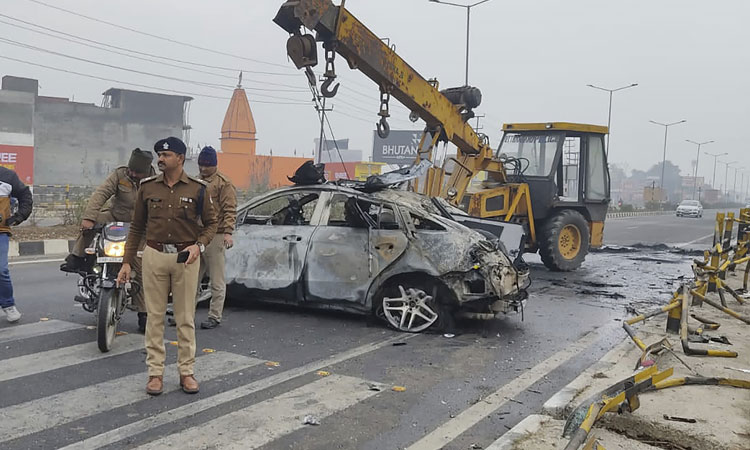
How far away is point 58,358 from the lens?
538cm

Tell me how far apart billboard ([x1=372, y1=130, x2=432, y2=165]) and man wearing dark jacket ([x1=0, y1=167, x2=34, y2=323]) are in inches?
2385

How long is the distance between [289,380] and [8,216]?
3.48 metres

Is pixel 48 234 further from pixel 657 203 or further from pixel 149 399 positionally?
pixel 657 203

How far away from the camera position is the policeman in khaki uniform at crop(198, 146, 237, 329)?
6.49 meters

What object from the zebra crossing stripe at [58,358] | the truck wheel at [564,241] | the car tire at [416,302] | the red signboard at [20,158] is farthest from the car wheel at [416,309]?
the red signboard at [20,158]

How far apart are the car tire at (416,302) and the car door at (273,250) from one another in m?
1.08

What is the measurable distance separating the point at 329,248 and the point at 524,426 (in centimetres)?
348

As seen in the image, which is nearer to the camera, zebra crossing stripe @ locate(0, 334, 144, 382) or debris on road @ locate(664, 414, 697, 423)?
debris on road @ locate(664, 414, 697, 423)

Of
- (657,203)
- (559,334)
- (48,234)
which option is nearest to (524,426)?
(559,334)

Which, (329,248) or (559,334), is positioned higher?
(329,248)

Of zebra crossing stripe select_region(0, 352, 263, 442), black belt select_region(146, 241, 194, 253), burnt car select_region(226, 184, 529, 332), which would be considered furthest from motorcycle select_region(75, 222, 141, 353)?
burnt car select_region(226, 184, 529, 332)

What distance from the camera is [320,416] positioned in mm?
4312

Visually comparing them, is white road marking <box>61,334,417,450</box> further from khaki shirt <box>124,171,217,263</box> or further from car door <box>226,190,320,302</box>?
car door <box>226,190,320,302</box>

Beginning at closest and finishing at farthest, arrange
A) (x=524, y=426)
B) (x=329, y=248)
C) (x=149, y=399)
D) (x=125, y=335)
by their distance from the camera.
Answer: (x=524, y=426)
(x=149, y=399)
(x=125, y=335)
(x=329, y=248)
